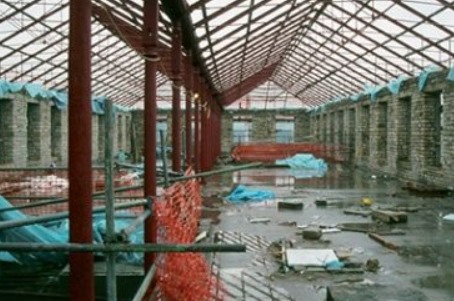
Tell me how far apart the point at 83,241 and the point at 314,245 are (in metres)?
7.28

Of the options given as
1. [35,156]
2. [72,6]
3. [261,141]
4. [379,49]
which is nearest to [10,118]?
[35,156]

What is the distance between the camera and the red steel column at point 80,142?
4465 millimetres

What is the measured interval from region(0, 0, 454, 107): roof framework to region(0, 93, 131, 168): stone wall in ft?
3.64

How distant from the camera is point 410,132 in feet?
80.0

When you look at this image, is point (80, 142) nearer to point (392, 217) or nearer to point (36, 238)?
Result: point (36, 238)

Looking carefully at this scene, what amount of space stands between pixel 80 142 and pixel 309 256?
6117 millimetres

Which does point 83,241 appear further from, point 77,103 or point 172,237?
point 172,237

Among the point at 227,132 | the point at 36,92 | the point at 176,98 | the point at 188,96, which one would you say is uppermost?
the point at 36,92

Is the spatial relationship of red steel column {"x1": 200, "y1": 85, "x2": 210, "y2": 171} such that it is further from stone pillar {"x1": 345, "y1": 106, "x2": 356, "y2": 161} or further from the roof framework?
stone pillar {"x1": 345, "y1": 106, "x2": 356, "y2": 161}

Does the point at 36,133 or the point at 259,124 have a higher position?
the point at 259,124

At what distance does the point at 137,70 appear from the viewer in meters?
28.3

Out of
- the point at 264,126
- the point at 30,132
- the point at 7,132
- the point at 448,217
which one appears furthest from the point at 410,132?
the point at 264,126

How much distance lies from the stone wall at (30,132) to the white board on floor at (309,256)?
614 inches

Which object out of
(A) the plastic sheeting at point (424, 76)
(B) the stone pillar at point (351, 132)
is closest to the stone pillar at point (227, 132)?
(B) the stone pillar at point (351, 132)
